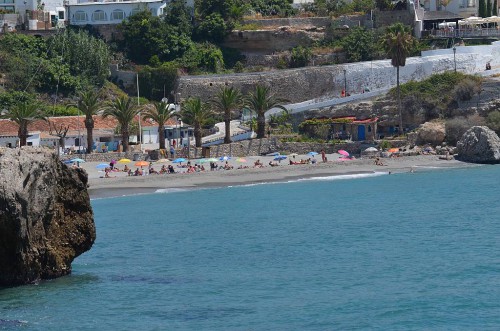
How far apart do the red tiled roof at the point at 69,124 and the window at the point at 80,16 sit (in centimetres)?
1279

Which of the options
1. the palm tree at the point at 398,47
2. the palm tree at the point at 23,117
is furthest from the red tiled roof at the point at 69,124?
A: the palm tree at the point at 398,47

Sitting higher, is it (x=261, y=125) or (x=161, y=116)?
(x=161, y=116)

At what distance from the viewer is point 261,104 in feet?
244

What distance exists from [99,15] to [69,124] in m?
15.4

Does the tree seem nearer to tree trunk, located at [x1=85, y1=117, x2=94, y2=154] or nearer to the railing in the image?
the railing

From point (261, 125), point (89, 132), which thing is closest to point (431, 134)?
point (261, 125)

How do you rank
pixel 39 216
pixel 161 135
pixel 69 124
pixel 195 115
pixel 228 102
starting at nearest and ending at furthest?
pixel 39 216, pixel 161 135, pixel 195 115, pixel 228 102, pixel 69 124

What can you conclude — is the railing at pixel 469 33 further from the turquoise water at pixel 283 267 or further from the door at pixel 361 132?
the turquoise water at pixel 283 267

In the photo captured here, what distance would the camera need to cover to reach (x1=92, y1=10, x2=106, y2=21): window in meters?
89.1

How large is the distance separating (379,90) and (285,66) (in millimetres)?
8922

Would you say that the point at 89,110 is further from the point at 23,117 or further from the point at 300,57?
the point at 300,57

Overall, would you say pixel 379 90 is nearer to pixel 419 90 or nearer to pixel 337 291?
pixel 419 90

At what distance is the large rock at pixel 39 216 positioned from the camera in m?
32.5

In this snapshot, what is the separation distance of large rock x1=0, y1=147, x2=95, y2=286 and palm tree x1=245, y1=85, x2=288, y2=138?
127 feet
